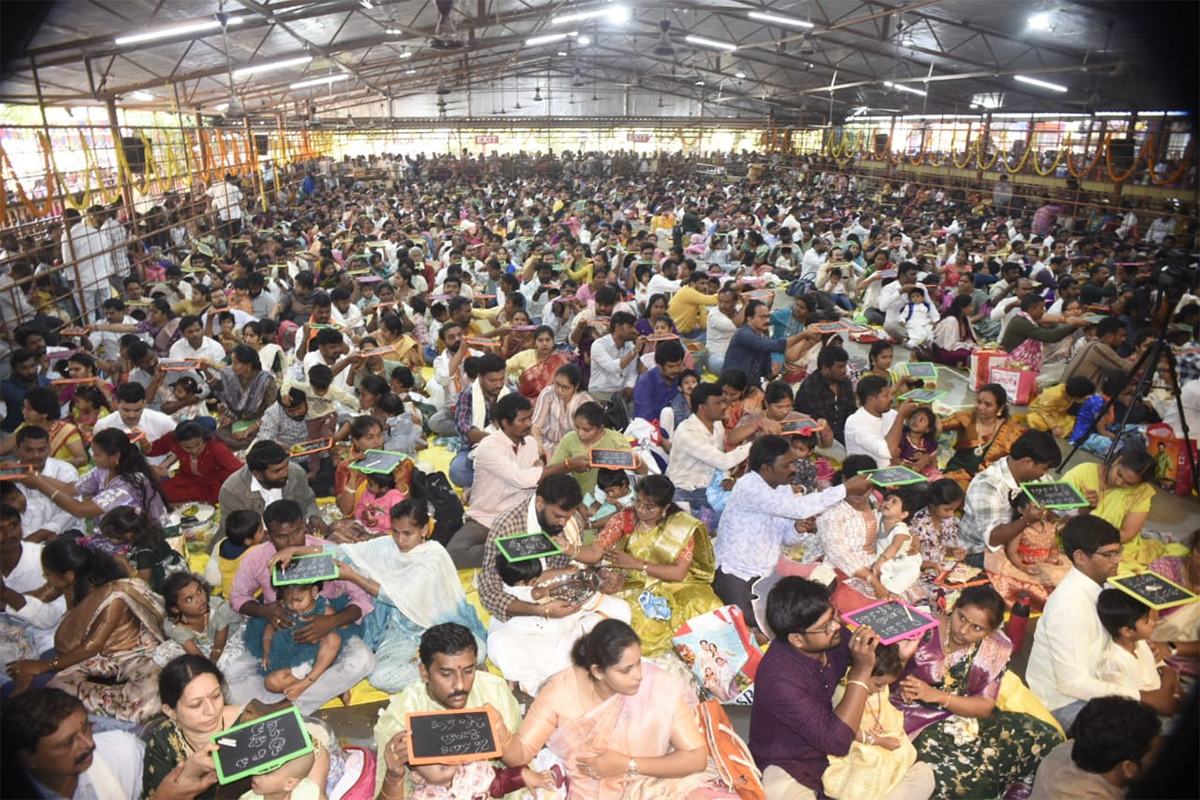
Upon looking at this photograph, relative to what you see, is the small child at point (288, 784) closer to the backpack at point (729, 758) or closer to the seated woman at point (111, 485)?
the backpack at point (729, 758)

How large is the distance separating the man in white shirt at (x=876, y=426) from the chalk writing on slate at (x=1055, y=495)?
37.8 inches

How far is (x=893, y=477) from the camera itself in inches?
141

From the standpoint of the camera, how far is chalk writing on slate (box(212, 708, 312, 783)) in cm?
199

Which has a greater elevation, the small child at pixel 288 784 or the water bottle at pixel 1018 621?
the small child at pixel 288 784

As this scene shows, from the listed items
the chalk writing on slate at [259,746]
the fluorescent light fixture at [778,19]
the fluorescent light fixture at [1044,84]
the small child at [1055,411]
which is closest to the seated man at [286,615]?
the chalk writing on slate at [259,746]

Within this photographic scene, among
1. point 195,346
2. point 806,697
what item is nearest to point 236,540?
point 806,697

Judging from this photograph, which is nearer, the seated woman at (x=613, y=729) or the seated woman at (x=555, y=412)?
the seated woman at (x=613, y=729)

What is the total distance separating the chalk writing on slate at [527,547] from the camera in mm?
2932

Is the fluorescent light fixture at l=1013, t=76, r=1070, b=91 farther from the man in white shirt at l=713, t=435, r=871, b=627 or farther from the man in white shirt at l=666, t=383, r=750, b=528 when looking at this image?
the man in white shirt at l=713, t=435, r=871, b=627

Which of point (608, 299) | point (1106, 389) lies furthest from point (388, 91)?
point (1106, 389)

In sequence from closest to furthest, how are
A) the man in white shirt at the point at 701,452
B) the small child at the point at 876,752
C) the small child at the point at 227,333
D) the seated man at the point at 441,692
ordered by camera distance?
1. the seated man at the point at 441,692
2. the small child at the point at 876,752
3. the man in white shirt at the point at 701,452
4. the small child at the point at 227,333

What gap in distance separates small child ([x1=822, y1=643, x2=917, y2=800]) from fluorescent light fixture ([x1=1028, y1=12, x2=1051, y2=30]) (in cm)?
1342

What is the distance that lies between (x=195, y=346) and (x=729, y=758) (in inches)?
211

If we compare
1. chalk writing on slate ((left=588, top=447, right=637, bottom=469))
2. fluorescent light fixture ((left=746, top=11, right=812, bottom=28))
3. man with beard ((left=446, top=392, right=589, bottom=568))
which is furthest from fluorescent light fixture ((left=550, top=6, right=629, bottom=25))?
chalk writing on slate ((left=588, top=447, right=637, bottom=469))
